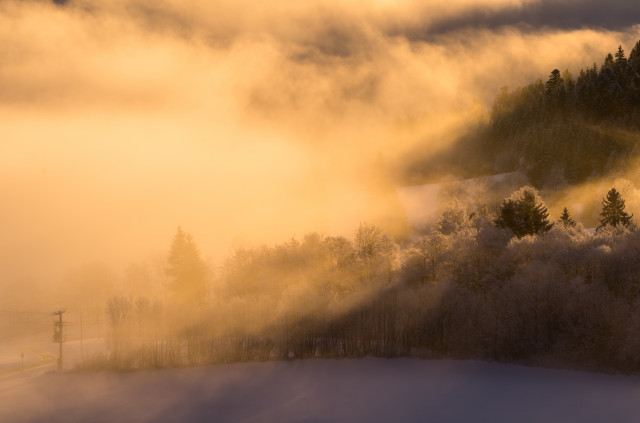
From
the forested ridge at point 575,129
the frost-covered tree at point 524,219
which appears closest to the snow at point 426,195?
the forested ridge at point 575,129

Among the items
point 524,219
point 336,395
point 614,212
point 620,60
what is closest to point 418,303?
point 336,395

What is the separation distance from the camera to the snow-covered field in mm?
43188

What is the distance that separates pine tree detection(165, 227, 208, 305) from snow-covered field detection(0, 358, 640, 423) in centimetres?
3328

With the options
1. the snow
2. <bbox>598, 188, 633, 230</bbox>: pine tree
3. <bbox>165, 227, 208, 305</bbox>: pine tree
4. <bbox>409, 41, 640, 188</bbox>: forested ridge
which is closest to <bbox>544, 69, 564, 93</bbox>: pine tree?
<bbox>409, 41, 640, 188</bbox>: forested ridge

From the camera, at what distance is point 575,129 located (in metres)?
167

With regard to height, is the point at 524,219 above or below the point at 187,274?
above

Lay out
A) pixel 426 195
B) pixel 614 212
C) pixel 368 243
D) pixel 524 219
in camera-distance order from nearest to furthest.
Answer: pixel 524 219 → pixel 368 243 → pixel 614 212 → pixel 426 195

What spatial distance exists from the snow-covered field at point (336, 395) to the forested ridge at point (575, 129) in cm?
11340

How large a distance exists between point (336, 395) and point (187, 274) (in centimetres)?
5290

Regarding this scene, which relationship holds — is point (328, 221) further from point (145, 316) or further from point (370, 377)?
point (370, 377)

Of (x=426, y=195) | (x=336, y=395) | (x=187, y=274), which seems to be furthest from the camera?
(x=426, y=195)

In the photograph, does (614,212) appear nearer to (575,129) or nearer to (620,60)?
(575,129)

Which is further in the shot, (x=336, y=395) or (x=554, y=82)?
(x=554, y=82)

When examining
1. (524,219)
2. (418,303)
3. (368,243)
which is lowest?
(418,303)
